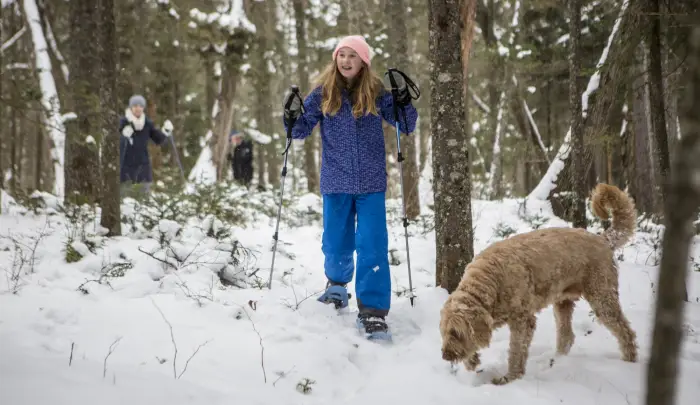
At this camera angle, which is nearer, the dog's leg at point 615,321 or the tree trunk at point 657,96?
the dog's leg at point 615,321

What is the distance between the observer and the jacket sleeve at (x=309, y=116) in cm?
419

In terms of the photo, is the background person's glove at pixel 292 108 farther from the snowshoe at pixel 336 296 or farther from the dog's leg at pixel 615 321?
the dog's leg at pixel 615 321

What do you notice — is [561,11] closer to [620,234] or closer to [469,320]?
[620,234]

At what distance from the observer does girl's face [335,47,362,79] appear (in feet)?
13.2

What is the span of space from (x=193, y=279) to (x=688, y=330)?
435 cm

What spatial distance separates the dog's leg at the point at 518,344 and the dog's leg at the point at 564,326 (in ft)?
1.93

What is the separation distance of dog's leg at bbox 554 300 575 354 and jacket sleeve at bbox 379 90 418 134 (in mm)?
1940

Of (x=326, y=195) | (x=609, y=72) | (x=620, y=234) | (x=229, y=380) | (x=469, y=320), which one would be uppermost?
(x=609, y=72)

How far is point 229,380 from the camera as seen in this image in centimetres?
276

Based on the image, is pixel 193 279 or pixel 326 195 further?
pixel 193 279

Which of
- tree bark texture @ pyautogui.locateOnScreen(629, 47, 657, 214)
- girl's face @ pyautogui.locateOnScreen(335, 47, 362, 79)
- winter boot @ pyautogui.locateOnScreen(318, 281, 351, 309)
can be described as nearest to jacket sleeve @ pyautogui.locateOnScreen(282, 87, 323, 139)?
girl's face @ pyautogui.locateOnScreen(335, 47, 362, 79)

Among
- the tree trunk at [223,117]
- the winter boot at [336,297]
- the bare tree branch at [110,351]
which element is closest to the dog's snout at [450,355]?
the winter boot at [336,297]

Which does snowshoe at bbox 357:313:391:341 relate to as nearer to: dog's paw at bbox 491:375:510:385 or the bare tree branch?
dog's paw at bbox 491:375:510:385

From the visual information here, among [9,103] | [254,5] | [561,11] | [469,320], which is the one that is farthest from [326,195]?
[561,11]
